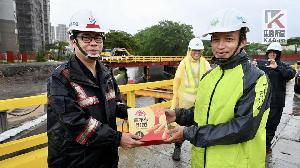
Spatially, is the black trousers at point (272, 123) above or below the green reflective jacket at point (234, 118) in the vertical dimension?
below

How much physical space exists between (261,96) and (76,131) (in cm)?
135

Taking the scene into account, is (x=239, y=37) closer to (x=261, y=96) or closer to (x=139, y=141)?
(x=261, y=96)

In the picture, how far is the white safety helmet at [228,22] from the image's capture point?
6.40 feet

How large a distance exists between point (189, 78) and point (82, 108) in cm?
250

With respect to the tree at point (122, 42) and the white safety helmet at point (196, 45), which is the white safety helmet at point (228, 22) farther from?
the tree at point (122, 42)

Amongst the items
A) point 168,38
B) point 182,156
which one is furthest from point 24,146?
point 168,38

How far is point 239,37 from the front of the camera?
2018 millimetres

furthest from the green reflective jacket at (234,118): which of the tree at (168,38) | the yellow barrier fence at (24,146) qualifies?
the tree at (168,38)

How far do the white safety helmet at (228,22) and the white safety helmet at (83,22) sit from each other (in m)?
0.92

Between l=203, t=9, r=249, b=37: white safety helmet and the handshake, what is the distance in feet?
2.64

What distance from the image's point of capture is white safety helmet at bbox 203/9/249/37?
1.95m

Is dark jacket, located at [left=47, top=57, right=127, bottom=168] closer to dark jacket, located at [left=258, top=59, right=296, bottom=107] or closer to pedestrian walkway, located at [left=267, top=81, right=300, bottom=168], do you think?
pedestrian walkway, located at [left=267, top=81, right=300, bottom=168]

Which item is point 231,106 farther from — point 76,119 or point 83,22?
point 83,22

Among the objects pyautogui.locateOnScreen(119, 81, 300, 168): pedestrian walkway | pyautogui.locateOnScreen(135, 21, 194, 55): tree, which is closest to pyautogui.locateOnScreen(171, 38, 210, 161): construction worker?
pyautogui.locateOnScreen(119, 81, 300, 168): pedestrian walkway
